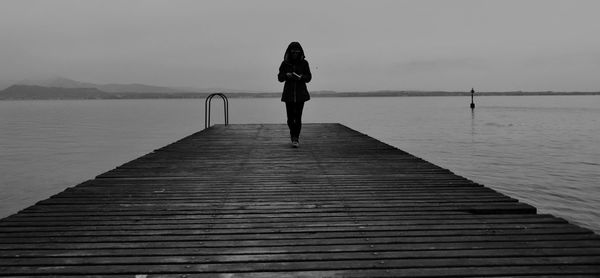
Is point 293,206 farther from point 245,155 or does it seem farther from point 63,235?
point 245,155

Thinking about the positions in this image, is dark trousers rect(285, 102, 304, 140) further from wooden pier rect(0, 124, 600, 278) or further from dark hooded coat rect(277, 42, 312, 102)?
wooden pier rect(0, 124, 600, 278)

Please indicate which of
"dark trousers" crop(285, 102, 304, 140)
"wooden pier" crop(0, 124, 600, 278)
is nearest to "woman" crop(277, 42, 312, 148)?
"dark trousers" crop(285, 102, 304, 140)

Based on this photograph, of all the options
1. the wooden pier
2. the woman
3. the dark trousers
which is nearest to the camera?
the wooden pier

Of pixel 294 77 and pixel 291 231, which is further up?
pixel 294 77

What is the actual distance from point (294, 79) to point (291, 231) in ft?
18.9

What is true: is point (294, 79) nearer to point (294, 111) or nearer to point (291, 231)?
point (294, 111)

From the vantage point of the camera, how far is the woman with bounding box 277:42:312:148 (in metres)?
8.96

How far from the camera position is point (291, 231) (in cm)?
368

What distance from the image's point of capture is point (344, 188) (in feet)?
17.9

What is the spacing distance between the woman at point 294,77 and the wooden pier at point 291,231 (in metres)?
Result: 3.21

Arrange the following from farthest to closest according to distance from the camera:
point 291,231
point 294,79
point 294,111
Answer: point 294,111 → point 294,79 → point 291,231

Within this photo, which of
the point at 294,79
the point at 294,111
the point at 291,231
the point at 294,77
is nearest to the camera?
the point at 291,231

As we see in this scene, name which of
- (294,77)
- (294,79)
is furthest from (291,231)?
(294,79)

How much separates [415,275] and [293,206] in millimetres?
1922
